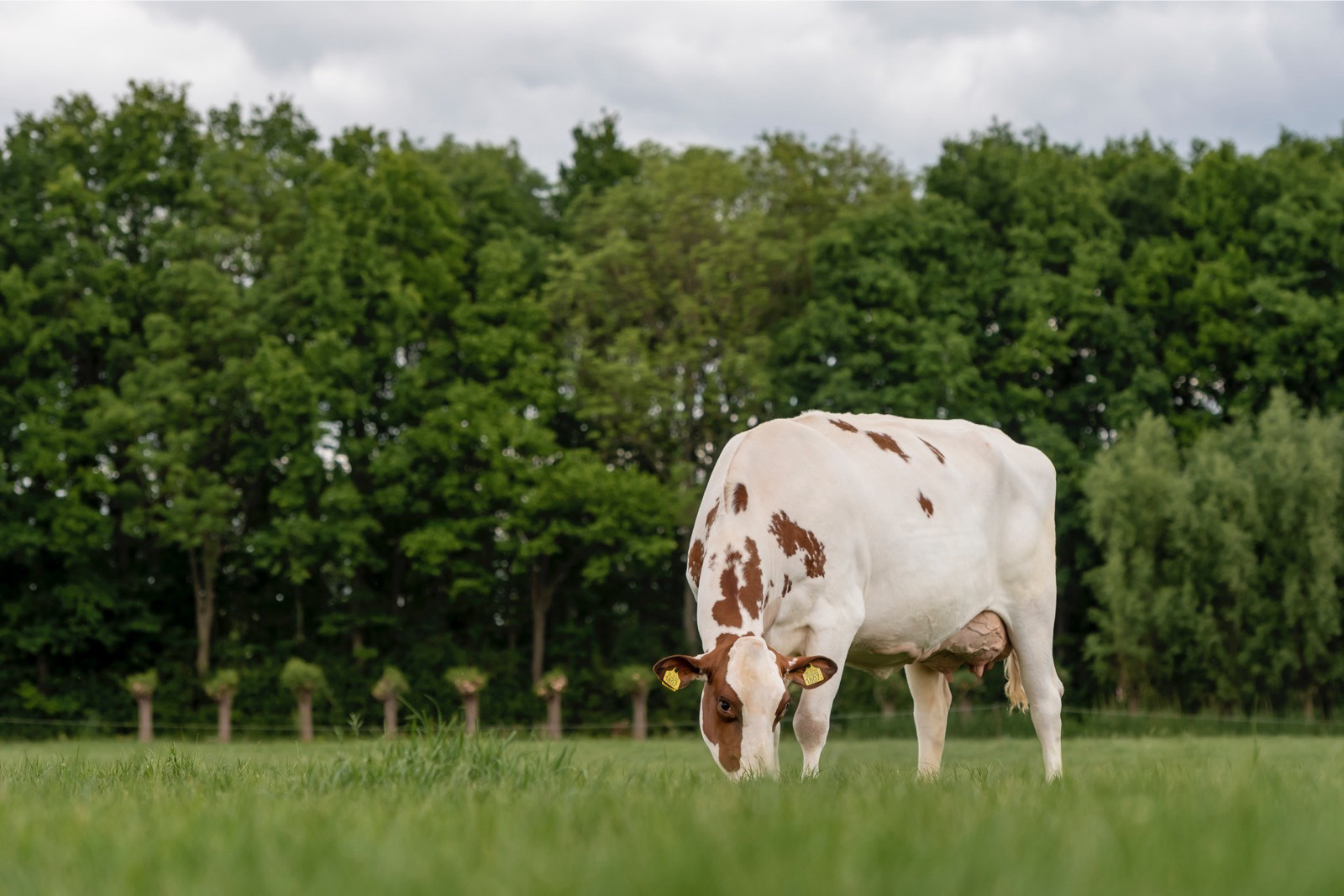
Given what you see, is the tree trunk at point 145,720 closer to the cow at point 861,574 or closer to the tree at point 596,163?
the tree at point 596,163

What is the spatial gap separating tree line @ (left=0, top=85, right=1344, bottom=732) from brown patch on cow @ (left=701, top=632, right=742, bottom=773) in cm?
2700

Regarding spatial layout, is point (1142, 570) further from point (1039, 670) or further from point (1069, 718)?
point (1039, 670)

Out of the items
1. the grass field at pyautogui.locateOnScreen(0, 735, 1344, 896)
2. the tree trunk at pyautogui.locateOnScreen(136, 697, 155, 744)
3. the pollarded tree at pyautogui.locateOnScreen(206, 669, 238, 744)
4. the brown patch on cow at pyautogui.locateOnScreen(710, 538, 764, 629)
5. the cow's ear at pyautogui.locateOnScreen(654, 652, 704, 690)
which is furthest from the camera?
the pollarded tree at pyautogui.locateOnScreen(206, 669, 238, 744)

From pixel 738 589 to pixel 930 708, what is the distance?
117 inches

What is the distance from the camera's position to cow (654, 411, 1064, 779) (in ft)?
22.5

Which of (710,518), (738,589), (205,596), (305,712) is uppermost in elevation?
(710,518)

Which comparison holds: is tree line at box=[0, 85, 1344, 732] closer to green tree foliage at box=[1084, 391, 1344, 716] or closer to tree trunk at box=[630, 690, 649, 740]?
green tree foliage at box=[1084, 391, 1344, 716]

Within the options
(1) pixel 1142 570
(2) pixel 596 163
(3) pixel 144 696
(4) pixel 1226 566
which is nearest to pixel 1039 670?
(4) pixel 1226 566

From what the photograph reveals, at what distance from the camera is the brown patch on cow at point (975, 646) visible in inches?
363

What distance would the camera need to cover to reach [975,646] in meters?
9.28

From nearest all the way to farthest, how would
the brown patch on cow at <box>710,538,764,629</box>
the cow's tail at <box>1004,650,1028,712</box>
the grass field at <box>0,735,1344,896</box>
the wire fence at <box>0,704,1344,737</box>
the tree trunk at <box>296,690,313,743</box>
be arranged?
the grass field at <box>0,735,1344,896</box> < the brown patch on cow at <box>710,538,764,629</box> < the cow's tail at <box>1004,650,1028,712</box> < the wire fence at <box>0,704,1344,737</box> < the tree trunk at <box>296,690,313,743</box>

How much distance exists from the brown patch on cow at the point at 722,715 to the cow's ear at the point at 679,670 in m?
0.05

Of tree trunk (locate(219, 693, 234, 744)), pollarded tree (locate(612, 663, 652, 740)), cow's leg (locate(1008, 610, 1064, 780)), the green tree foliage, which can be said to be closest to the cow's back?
cow's leg (locate(1008, 610, 1064, 780))

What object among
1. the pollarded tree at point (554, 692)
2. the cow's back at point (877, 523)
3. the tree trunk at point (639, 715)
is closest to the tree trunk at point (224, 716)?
the pollarded tree at point (554, 692)
